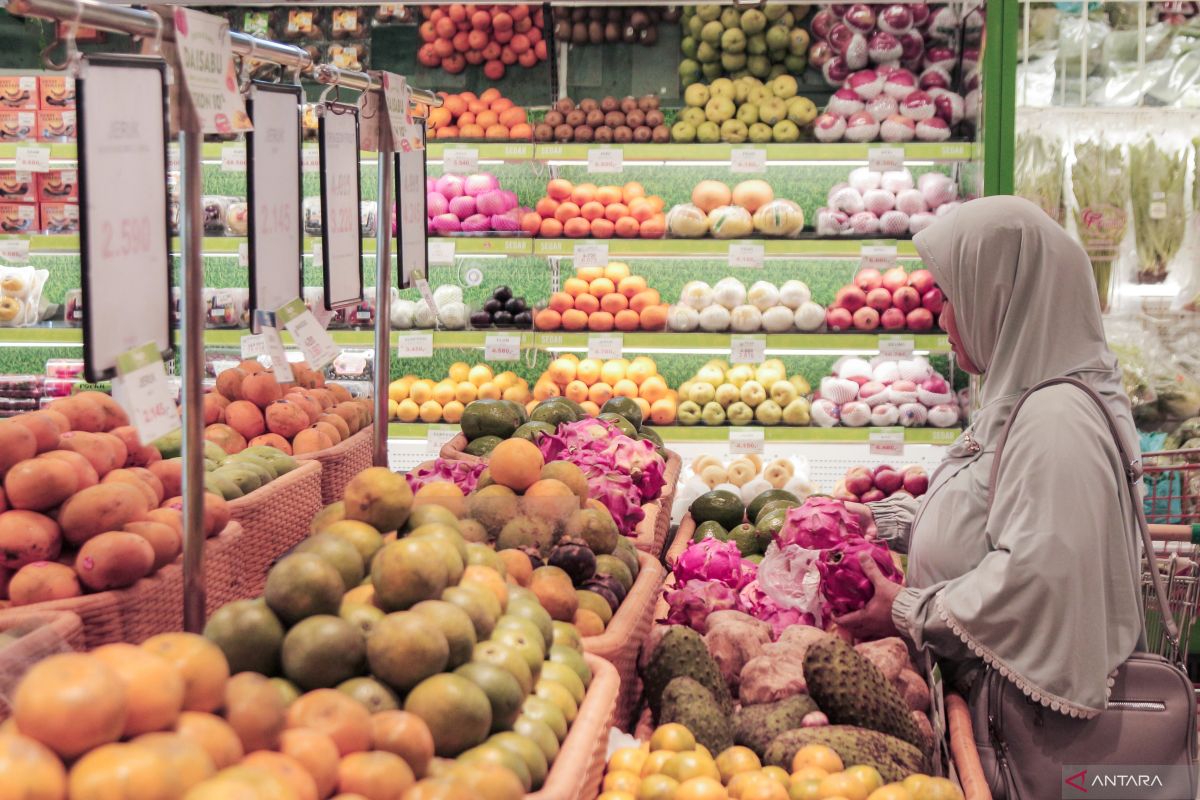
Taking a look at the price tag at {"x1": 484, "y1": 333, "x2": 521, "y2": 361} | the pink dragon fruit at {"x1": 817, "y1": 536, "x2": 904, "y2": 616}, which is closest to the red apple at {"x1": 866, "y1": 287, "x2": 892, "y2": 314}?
the price tag at {"x1": 484, "y1": 333, "x2": 521, "y2": 361}

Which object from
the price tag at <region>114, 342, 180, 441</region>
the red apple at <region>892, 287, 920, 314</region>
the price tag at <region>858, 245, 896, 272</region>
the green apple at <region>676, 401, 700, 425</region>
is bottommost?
the green apple at <region>676, 401, 700, 425</region>

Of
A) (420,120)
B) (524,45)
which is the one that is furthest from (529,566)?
(524,45)

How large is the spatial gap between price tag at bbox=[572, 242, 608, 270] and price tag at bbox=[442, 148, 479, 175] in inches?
25.1

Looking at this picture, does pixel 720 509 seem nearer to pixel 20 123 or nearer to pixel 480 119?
pixel 480 119

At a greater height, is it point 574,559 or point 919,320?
point 919,320

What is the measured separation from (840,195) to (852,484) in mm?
1775

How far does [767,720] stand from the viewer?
1989mm

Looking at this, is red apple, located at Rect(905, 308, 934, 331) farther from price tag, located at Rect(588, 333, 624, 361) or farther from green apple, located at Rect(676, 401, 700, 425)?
price tag, located at Rect(588, 333, 624, 361)

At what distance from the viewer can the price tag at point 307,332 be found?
6.88 ft

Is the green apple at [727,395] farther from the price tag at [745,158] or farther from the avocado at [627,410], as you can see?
the avocado at [627,410]

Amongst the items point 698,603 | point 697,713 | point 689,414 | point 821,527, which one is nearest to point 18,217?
point 689,414

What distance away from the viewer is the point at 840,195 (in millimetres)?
5297

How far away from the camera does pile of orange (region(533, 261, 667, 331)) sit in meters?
5.26

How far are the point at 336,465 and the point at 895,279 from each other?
316cm
